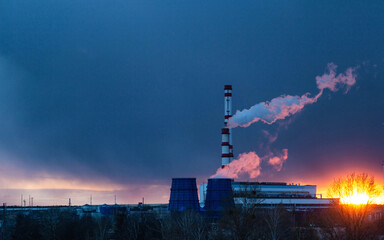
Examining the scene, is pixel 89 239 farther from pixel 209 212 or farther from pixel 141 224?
pixel 209 212

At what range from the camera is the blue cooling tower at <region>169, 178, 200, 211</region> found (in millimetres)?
69000

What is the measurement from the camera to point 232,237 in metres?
44.8

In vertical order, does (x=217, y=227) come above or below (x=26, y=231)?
above

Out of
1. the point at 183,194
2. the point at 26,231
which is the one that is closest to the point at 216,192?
the point at 183,194

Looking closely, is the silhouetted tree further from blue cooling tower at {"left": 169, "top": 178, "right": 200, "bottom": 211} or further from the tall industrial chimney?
the tall industrial chimney

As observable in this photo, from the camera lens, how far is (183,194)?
229 feet

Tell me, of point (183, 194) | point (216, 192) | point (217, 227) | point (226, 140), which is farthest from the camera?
point (226, 140)

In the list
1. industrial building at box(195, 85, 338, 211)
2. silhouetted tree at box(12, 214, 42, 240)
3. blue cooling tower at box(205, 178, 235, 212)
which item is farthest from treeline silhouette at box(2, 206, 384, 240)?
industrial building at box(195, 85, 338, 211)

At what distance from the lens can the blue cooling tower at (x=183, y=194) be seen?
69000 mm

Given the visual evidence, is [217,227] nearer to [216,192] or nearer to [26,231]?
[216,192]

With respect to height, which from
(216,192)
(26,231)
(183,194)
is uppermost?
(216,192)

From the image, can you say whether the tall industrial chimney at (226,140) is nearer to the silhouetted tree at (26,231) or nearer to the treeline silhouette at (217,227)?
the treeline silhouette at (217,227)

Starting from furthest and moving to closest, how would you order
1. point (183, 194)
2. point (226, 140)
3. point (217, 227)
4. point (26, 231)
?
point (226, 140)
point (183, 194)
point (26, 231)
point (217, 227)

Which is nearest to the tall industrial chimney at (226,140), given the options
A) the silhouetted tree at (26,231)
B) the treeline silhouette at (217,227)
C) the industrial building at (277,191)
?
the industrial building at (277,191)
